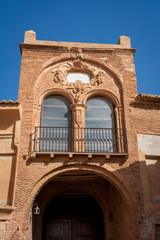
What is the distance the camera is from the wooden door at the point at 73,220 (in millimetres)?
12602

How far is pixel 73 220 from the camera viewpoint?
42.5 feet

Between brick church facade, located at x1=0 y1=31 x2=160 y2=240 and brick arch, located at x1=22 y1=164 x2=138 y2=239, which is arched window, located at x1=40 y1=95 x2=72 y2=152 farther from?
brick arch, located at x1=22 y1=164 x2=138 y2=239

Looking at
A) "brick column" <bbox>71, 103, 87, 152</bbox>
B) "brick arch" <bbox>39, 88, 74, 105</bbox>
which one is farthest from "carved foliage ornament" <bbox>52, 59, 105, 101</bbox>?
"brick column" <bbox>71, 103, 87, 152</bbox>

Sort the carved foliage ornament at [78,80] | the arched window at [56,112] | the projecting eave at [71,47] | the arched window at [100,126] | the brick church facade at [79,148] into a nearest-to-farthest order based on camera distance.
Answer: the brick church facade at [79,148]
the arched window at [100,126]
the arched window at [56,112]
the carved foliage ornament at [78,80]
the projecting eave at [71,47]

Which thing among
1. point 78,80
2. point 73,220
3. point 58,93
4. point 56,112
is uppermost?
point 78,80

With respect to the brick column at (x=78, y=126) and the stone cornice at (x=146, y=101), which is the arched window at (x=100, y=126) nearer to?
the brick column at (x=78, y=126)

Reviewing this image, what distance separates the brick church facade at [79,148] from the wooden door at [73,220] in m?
0.04

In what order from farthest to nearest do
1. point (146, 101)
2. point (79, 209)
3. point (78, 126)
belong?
1. point (79, 209)
2. point (146, 101)
3. point (78, 126)

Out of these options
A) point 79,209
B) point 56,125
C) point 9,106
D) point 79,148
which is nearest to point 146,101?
point 79,148

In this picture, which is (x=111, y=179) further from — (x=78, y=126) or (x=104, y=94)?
(x=104, y=94)

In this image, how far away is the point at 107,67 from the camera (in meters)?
12.1

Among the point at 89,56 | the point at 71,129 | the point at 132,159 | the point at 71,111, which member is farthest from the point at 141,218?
the point at 89,56

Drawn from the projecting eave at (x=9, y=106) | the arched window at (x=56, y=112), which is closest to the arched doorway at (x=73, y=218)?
the arched window at (x=56, y=112)

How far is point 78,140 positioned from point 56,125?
1278 millimetres
